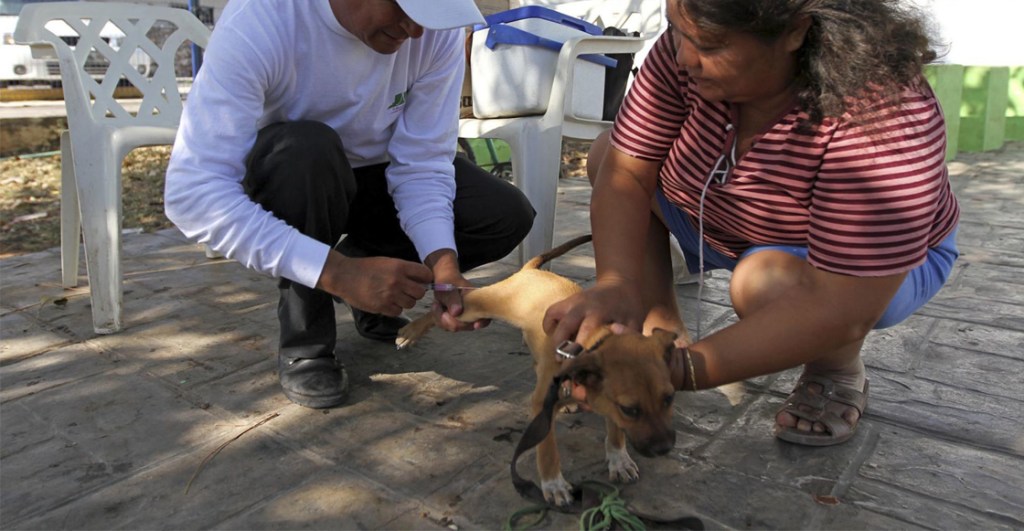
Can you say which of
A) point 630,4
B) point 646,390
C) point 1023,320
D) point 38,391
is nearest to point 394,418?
point 646,390

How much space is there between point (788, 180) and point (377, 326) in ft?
5.85

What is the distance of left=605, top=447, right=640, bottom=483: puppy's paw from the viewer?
2240 mm

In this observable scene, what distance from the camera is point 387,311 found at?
2398mm

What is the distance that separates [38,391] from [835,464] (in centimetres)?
259

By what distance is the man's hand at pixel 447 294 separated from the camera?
106 inches

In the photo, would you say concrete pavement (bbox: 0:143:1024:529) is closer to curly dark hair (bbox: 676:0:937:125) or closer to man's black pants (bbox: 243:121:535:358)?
man's black pants (bbox: 243:121:535:358)

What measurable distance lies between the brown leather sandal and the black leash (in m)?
0.59

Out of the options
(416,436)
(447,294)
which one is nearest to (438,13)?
(447,294)

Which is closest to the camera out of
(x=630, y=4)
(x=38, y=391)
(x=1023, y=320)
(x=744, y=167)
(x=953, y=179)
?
(x=744, y=167)

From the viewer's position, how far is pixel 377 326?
3303 mm

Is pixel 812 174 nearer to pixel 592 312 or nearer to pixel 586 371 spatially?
pixel 592 312

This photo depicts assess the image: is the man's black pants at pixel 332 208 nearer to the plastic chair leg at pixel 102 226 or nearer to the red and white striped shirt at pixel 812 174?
the red and white striped shirt at pixel 812 174

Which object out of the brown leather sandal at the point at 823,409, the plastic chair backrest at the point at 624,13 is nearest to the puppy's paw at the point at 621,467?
the brown leather sandal at the point at 823,409

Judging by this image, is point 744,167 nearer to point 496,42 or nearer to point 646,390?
point 646,390
